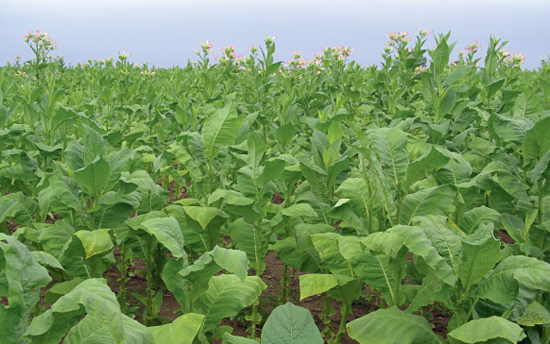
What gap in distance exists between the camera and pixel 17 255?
1213 mm

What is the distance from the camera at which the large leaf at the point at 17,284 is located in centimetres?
119

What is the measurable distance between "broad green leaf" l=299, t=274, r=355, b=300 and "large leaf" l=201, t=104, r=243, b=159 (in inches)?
43.2

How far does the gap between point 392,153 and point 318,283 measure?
0.78 metres

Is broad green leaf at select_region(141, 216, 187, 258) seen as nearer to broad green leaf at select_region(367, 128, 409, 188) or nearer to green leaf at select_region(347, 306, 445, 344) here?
green leaf at select_region(347, 306, 445, 344)

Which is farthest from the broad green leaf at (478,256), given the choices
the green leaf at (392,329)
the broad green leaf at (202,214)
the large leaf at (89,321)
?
the broad green leaf at (202,214)

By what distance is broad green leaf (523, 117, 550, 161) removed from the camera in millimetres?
2168

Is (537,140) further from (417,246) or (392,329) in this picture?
(392,329)

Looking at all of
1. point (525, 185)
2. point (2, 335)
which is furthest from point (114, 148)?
point (525, 185)

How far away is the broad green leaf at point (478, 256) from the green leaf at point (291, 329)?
2.46 feet

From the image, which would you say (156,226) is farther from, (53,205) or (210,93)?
(210,93)

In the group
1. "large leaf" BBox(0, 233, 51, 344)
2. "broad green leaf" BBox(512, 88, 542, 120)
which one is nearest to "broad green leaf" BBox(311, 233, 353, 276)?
"large leaf" BBox(0, 233, 51, 344)

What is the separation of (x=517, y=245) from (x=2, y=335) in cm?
244

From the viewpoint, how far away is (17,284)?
119cm

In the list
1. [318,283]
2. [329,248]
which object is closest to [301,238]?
[329,248]
